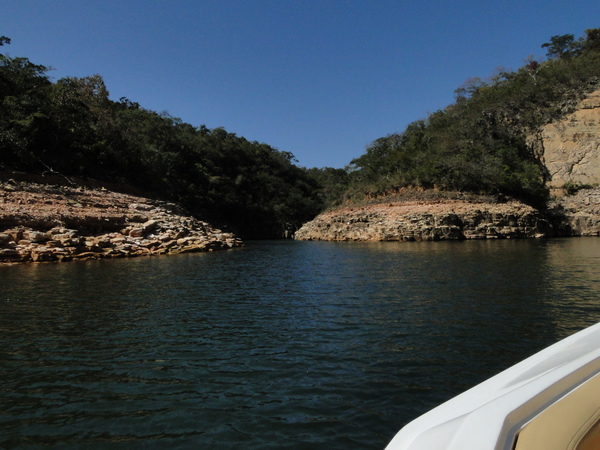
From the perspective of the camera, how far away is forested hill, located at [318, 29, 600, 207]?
38.8m

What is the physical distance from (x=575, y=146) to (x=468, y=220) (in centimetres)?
1863

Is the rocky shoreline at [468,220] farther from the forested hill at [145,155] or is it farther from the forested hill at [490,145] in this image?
the forested hill at [145,155]

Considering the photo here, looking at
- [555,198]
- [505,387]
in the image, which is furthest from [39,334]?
[555,198]

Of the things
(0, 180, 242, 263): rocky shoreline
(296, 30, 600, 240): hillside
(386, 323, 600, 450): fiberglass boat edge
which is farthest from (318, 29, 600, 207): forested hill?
(386, 323, 600, 450): fiberglass boat edge

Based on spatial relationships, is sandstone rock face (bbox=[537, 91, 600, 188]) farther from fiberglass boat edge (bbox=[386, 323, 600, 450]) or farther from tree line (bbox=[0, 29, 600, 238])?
fiberglass boat edge (bbox=[386, 323, 600, 450])

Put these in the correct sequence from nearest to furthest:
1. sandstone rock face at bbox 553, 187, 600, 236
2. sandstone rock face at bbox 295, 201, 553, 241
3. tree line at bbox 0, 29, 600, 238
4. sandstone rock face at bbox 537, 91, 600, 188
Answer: tree line at bbox 0, 29, 600, 238 < sandstone rock face at bbox 295, 201, 553, 241 < sandstone rock face at bbox 553, 187, 600, 236 < sandstone rock face at bbox 537, 91, 600, 188

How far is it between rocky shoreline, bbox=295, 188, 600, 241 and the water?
22.5m

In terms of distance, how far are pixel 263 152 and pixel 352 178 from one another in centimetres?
2103

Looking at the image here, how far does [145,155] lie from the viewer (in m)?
42.1

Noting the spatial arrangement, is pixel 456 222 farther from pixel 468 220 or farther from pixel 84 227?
pixel 84 227

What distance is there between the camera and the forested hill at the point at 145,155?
3033 centimetres

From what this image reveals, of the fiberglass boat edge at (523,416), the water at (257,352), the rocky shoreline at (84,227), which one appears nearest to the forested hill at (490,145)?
the rocky shoreline at (84,227)

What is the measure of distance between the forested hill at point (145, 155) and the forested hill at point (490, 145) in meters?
13.8

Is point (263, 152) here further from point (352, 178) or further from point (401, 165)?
point (401, 165)
